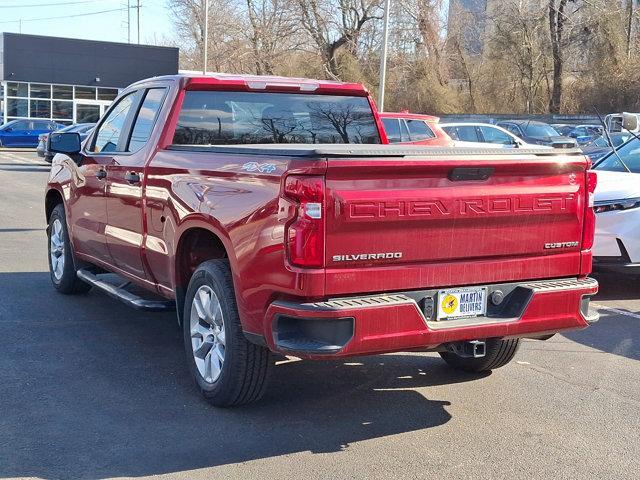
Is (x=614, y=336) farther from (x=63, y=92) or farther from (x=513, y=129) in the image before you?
(x=63, y=92)

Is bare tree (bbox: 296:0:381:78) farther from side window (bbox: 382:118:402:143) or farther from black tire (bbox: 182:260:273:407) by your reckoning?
black tire (bbox: 182:260:273:407)

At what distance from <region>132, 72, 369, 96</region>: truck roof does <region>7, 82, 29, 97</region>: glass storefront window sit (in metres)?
43.0

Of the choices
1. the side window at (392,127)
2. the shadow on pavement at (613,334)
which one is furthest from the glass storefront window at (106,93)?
the shadow on pavement at (613,334)

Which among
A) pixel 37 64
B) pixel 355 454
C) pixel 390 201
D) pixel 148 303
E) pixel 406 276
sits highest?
pixel 37 64

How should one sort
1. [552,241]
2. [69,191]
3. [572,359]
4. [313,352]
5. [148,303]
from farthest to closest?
[69,191] → [572,359] → [148,303] → [552,241] → [313,352]

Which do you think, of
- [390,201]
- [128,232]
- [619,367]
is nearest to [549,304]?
[390,201]

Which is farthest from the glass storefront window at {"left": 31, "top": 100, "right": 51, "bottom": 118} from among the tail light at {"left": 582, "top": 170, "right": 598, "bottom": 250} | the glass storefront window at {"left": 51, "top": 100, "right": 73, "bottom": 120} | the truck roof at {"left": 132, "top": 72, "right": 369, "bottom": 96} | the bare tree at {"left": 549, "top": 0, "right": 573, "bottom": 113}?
the tail light at {"left": 582, "top": 170, "right": 598, "bottom": 250}

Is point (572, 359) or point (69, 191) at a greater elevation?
point (69, 191)

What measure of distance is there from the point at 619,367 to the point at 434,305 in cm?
237

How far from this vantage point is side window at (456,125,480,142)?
67.3ft

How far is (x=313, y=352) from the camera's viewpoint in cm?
424

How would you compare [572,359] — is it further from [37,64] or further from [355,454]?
[37,64]

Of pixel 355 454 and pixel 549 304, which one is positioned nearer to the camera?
pixel 355 454

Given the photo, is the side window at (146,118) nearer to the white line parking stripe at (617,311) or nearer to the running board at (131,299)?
the running board at (131,299)
